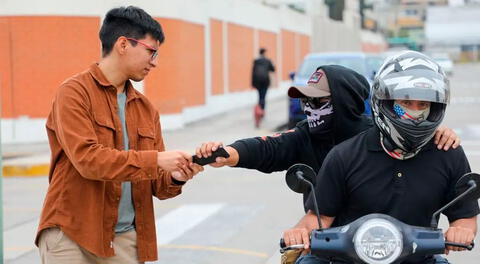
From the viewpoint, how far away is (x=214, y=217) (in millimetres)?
10008

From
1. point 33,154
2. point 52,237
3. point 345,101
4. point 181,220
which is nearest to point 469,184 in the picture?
A: point 345,101

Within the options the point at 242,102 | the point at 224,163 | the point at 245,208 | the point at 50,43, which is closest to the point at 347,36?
the point at 242,102

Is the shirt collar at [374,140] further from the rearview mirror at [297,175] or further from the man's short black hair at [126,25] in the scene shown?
the man's short black hair at [126,25]

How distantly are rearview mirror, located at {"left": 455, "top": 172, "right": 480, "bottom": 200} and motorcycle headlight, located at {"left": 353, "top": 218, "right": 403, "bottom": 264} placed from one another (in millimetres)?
450

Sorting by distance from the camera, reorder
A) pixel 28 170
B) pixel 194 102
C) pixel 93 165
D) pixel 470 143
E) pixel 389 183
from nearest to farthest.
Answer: pixel 389 183 < pixel 93 165 < pixel 28 170 < pixel 470 143 < pixel 194 102

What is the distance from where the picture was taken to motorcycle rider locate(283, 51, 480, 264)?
344cm

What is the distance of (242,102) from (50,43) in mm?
11388

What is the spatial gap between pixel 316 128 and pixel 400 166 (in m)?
0.82

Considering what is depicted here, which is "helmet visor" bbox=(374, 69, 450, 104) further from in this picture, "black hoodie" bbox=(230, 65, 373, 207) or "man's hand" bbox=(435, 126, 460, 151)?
"black hoodie" bbox=(230, 65, 373, 207)

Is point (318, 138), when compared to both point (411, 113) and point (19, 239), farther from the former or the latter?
point (19, 239)

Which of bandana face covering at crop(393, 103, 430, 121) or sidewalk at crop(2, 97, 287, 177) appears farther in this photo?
sidewalk at crop(2, 97, 287, 177)

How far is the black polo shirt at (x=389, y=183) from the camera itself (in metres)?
3.56

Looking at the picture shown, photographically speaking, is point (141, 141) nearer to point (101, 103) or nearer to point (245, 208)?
point (101, 103)

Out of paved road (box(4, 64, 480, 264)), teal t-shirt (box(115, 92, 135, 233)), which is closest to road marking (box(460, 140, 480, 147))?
paved road (box(4, 64, 480, 264))
